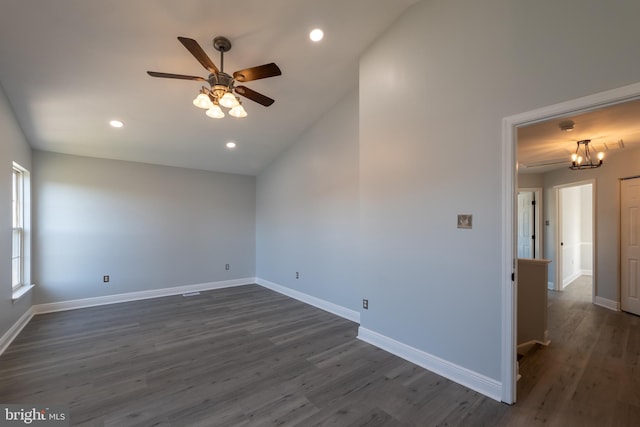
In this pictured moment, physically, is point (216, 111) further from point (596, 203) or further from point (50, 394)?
point (596, 203)

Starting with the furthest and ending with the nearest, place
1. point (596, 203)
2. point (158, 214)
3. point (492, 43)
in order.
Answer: point (158, 214) < point (596, 203) < point (492, 43)

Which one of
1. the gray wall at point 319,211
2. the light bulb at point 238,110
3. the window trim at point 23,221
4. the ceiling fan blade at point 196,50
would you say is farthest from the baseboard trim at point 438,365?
the window trim at point 23,221

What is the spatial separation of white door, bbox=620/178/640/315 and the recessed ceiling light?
5157 mm

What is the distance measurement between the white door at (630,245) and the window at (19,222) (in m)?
8.85

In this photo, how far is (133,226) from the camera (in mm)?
5031

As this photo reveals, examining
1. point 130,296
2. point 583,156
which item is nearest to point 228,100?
point 130,296

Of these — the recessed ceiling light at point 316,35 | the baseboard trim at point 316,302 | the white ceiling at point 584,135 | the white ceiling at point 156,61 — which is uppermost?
the recessed ceiling light at point 316,35

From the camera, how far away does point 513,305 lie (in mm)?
2186

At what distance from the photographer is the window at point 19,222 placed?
3824mm

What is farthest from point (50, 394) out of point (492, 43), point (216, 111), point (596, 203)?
point (596, 203)

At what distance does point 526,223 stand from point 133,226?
26.3ft

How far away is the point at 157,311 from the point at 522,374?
15.5 feet

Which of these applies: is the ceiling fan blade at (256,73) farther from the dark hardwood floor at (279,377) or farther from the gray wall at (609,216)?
the gray wall at (609,216)

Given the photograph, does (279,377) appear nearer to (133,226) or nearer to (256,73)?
(256,73)
